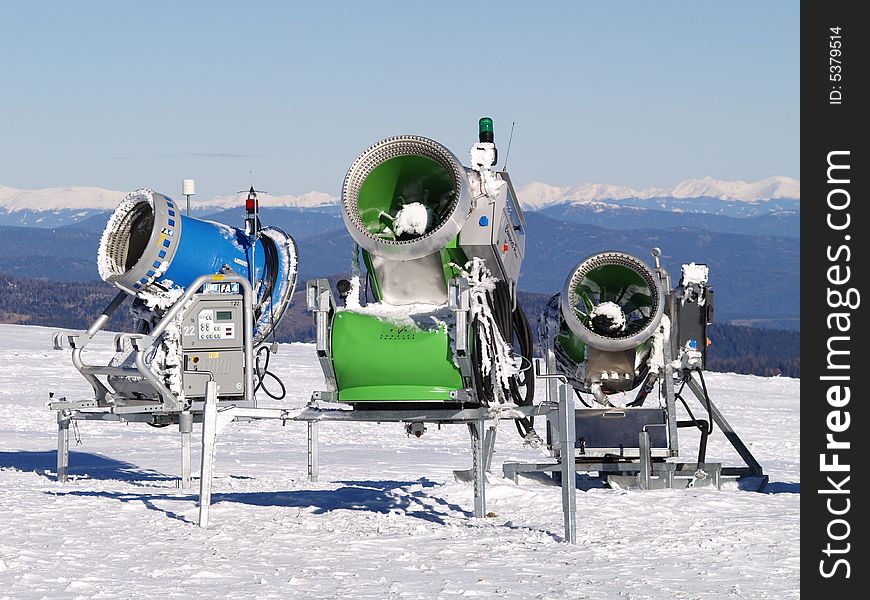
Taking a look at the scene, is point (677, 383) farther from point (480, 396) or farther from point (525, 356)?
point (480, 396)

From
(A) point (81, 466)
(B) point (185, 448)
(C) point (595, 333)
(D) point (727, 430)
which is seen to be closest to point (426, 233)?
(C) point (595, 333)

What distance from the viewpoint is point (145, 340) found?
48.8 feet

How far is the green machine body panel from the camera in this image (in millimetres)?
12969

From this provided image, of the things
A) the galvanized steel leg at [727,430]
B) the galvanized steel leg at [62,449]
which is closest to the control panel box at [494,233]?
the galvanized steel leg at [727,430]

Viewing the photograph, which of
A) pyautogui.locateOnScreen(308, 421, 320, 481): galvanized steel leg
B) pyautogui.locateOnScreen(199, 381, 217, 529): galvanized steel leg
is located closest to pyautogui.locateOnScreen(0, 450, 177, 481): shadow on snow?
pyautogui.locateOnScreen(308, 421, 320, 481): galvanized steel leg

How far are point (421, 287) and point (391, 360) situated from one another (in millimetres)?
893

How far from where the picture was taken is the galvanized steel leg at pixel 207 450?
1297 centimetres

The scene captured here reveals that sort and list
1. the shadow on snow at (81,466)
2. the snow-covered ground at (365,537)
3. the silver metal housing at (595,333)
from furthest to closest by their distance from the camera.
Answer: the shadow on snow at (81,466), the silver metal housing at (595,333), the snow-covered ground at (365,537)

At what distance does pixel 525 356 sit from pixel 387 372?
6.06ft

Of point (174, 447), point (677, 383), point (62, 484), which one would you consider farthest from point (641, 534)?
point (174, 447)

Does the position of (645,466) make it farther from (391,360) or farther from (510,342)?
(391,360)

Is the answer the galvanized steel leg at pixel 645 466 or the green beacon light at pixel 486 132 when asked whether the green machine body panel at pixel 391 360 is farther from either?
the galvanized steel leg at pixel 645 466

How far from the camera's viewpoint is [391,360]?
13047mm

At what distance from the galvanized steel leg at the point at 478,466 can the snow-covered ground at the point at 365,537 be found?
0.17 metres
